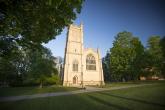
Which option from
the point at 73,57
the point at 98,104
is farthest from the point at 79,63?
the point at 98,104

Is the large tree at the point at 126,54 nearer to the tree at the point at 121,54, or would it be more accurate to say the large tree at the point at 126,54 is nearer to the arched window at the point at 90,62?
the tree at the point at 121,54

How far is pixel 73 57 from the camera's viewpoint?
48.5 m

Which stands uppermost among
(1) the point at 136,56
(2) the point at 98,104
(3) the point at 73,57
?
(3) the point at 73,57

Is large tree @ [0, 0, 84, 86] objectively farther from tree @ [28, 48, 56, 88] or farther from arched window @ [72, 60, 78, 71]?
arched window @ [72, 60, 78, 71]

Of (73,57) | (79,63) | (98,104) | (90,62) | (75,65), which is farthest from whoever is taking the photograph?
(90,62)

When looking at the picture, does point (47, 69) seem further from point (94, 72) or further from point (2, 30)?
point (2, 30)

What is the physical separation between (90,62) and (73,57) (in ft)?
24.3

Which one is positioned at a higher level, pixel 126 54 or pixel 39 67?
pixel 126 54

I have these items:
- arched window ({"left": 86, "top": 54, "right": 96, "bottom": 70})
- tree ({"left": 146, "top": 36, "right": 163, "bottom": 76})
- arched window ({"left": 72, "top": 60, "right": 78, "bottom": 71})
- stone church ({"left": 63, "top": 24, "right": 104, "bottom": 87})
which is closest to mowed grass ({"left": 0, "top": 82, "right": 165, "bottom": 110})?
stone church ({"left": 63, "top": 24, "right": 104, "bottom": 87})

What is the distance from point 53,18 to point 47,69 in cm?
2751

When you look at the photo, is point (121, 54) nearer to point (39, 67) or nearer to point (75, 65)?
point (75, 65)

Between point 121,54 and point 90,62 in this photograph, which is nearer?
point 121,54

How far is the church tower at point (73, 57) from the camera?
149 ft

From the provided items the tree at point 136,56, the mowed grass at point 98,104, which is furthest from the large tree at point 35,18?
the tree at point 136,56
